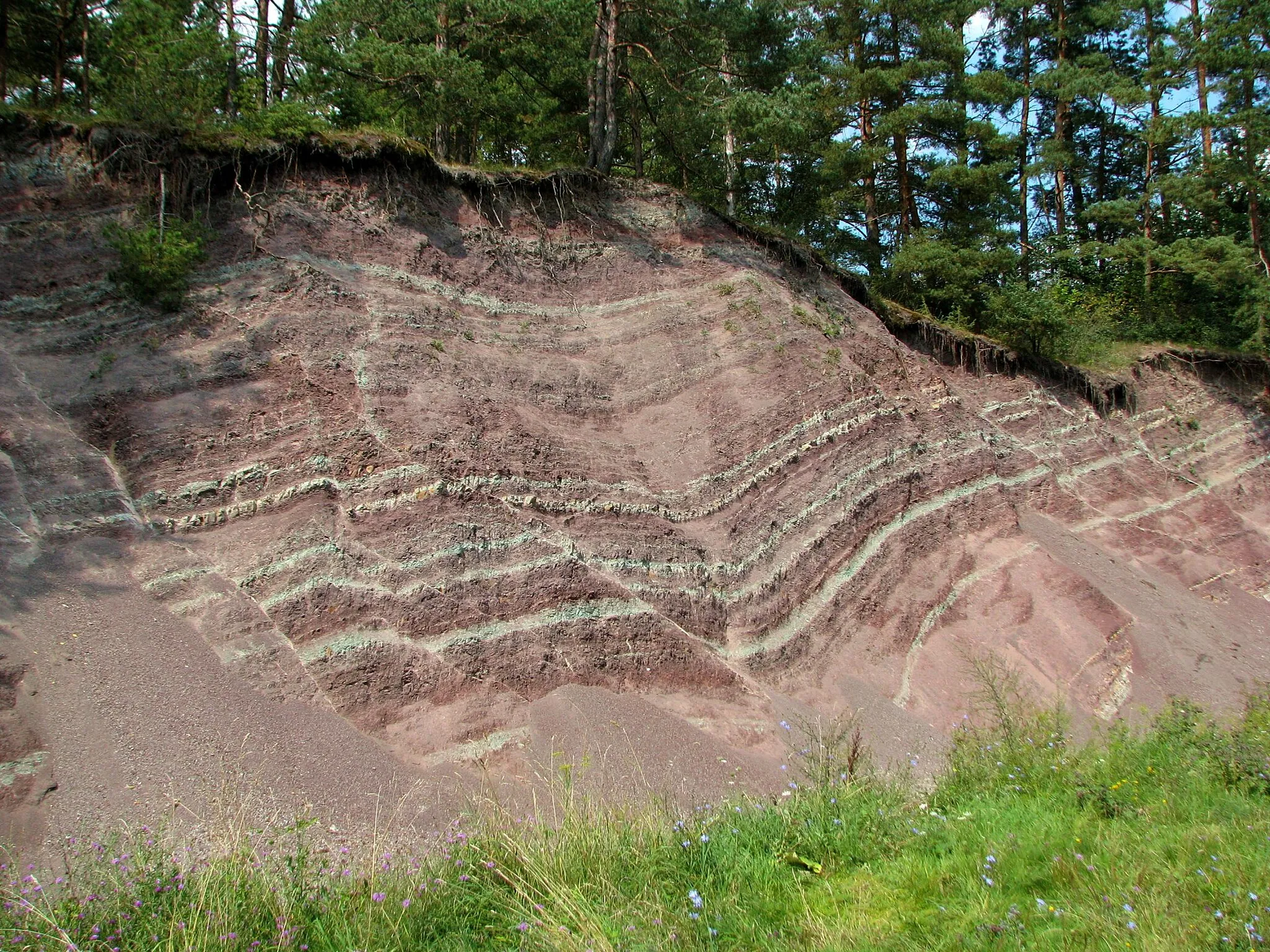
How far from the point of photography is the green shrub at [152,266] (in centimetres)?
1241

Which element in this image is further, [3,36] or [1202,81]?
[1202,81]

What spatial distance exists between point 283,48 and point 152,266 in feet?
21.2

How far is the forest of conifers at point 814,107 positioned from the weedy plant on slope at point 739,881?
11.6m

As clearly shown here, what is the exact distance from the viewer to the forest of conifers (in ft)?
52.9

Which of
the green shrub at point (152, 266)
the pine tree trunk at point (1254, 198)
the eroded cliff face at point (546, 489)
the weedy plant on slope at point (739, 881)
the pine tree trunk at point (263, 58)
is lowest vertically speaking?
the weedy plant on slope at point (739, 881)

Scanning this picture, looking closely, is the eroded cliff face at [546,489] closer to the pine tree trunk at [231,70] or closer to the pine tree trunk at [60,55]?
the pine tree trunk at [231,70]

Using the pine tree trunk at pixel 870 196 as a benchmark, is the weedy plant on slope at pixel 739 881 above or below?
below

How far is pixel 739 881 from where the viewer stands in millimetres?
6547

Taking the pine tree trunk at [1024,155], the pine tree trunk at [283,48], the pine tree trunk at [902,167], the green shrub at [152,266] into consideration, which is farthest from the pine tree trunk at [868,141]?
the green shrub at [152,266]

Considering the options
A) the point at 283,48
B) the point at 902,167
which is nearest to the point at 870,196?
the point at 902,167

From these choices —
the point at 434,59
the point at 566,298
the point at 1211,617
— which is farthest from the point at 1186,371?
the point at 434,59

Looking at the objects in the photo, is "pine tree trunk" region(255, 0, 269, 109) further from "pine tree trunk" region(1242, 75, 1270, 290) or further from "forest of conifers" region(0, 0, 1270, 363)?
"pine tree trunk" region(1242, 75, 1270, 290)

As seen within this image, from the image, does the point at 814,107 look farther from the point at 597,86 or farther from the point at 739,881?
the point at 739,881

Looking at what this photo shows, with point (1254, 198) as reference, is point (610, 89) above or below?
above
